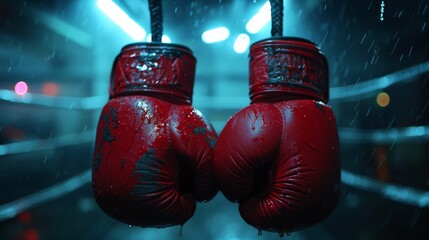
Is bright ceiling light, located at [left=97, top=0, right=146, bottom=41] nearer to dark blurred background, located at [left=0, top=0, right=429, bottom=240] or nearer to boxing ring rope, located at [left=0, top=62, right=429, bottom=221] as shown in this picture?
dark blurred background, located at [left=0, top=0, right=429, bottom=240]

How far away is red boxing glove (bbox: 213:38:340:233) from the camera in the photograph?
1.41 metres

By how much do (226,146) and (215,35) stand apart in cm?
376

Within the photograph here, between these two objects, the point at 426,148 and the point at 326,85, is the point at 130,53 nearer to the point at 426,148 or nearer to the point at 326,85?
the point at 326,85

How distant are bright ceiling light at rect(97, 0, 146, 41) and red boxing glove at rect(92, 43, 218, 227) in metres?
2.22

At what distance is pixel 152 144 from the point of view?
149 centimetres

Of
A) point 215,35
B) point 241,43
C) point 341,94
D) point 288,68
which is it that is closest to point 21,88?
point 288,68

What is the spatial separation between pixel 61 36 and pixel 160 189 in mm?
2855

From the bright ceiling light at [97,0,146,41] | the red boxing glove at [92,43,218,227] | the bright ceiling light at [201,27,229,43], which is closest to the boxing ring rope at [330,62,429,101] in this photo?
the red boxing glove at [92,43,218,227]

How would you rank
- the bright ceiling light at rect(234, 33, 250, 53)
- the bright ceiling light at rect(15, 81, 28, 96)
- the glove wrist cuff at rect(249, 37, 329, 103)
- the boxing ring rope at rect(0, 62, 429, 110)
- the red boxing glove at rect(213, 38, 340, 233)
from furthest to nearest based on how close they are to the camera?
1. the bright ceiling light at rect(234, 33, 250, 53)
2. the bright ceiling light at rect(15, 81, 28, 96)
3. the boxing ring rope at rect(0, 62, 429, 110)
4. the glove wrist cuff at rect(249, 37, 329, 103)
5. the red boxing glove at rect(213, 38, 340, 233)

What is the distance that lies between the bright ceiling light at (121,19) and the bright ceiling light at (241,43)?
1351 mm

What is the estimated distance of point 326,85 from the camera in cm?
166

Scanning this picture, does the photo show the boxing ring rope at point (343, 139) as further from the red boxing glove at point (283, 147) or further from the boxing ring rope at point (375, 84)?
the red boxing glove at point (283, 147)

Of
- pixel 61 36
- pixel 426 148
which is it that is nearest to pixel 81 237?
pixel 61 36

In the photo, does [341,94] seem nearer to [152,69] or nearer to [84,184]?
[152,69]
